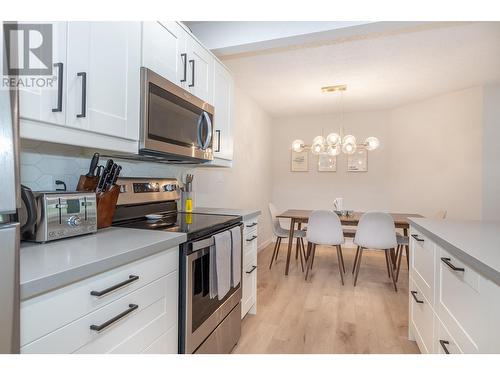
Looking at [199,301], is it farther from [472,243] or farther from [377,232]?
[377,232]

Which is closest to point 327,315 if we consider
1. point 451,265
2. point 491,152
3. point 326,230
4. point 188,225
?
point 326,230

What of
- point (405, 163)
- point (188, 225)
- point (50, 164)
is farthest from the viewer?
point (405, 163)

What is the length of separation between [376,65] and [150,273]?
2.94 meters

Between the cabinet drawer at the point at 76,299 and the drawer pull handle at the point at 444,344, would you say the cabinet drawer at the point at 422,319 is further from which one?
the cabinet drawer at the point at 76,299

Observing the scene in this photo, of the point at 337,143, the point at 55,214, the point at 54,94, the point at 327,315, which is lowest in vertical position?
the point at 327,315

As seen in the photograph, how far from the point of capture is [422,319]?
1646 mm

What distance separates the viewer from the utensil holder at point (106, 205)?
52.7 inches

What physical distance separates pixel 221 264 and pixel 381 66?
2642mm

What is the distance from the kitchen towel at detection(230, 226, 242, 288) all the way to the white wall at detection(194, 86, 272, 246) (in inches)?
38.5

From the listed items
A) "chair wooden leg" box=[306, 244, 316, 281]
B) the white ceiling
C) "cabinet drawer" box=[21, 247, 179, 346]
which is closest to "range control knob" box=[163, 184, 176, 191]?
"cabinet drawer" box=[21, 247, 179, 346]

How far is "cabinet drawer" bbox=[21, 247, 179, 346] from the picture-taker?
2.24 ft

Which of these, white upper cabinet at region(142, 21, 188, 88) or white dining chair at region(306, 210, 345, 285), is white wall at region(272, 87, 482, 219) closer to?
white dining chair at region(306, 210, 345, 285)
